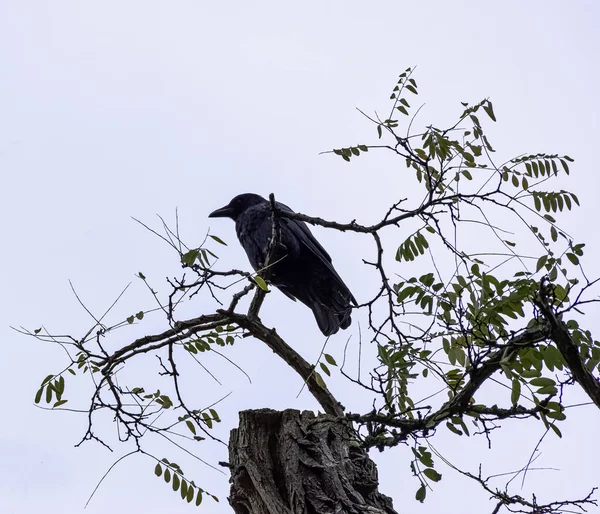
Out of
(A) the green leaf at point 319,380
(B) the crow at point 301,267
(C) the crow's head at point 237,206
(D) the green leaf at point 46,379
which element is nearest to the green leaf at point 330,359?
(A) the green leaf at point 319,380

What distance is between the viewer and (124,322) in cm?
356

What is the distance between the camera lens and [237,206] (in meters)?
6.86

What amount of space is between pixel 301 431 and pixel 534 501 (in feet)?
3.49

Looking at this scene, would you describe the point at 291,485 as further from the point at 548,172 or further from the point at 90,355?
the point at 548,172

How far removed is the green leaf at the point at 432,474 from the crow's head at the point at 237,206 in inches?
168

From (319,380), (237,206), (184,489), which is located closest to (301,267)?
(237,206)

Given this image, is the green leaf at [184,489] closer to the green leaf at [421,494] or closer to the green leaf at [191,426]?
the green leaf at [191,426]

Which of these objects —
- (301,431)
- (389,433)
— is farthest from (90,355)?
(389,433)

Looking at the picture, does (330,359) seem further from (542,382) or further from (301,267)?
(301,267)

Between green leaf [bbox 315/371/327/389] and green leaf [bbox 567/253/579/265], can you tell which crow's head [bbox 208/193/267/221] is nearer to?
green leaf [bbox 315/371/327/389]

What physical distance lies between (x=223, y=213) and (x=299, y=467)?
4.04 meters

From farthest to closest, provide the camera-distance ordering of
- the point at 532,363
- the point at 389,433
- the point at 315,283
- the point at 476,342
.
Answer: the point at 315,283, the point at 389,433, the point at 476,342, the point at 532,363

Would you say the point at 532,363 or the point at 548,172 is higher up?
the point at 548,172

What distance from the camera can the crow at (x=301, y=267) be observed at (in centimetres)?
567
